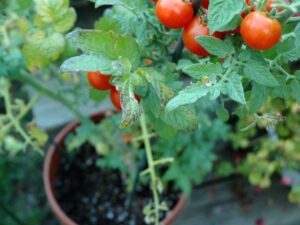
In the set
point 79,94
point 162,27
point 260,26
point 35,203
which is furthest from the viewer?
point 35,203

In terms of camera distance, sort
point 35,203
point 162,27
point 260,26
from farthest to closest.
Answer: point 35,203
point 162,27
point 260,26

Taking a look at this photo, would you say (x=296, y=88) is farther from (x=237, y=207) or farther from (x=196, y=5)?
(x=237, y=207)

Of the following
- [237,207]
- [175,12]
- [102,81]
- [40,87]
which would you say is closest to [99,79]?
[102,81]

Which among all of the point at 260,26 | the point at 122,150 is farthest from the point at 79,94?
the point at 260,26

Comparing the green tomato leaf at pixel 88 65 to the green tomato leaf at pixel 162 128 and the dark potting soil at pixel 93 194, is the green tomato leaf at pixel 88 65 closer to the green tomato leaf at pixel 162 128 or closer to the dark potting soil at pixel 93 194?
the green tomato leaf at pixel 162 128

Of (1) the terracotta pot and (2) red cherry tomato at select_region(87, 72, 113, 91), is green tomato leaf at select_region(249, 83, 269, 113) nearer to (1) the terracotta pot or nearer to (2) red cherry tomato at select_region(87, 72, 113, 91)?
(2) red cherry tomato at select_region(87, 72, 113, 91)

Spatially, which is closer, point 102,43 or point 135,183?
point 102,43

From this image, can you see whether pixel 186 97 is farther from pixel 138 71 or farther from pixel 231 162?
pixel 231 162
